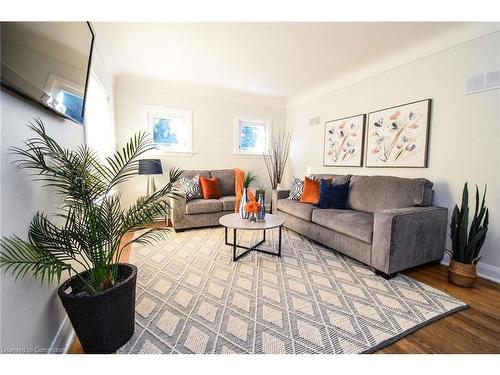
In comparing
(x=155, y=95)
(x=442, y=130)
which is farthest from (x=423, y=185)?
(x=155, y=95)

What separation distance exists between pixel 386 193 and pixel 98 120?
3658mm

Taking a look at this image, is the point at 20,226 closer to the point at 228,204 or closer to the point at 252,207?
the point at 252,207

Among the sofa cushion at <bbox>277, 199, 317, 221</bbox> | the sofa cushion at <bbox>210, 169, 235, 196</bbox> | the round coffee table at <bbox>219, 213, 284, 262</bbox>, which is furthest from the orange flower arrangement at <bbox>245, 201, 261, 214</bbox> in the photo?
the sofa cushion at <bbox>210, 169, 235, 196</bbox>

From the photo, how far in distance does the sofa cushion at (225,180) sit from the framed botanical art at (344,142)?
5.69 feet

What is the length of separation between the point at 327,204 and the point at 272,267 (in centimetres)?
122

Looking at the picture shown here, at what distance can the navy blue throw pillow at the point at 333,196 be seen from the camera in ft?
9.38

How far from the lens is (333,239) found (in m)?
2.43

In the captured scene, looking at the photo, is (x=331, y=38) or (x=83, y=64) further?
(x=331, y=38)

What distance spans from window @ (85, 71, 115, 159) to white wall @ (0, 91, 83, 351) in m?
1.25

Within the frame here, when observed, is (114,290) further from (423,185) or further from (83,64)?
(423,185)

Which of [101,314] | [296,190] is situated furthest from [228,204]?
[101,314]

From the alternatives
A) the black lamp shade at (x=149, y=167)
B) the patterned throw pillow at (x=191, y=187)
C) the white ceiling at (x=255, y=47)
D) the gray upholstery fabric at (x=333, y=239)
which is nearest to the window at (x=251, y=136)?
the white ceiling at (x=255, y=47)

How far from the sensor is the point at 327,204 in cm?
286

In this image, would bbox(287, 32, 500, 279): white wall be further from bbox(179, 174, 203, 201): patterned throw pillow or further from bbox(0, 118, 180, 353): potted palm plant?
bbox(0, 118, 180, 353): potted palm plant
